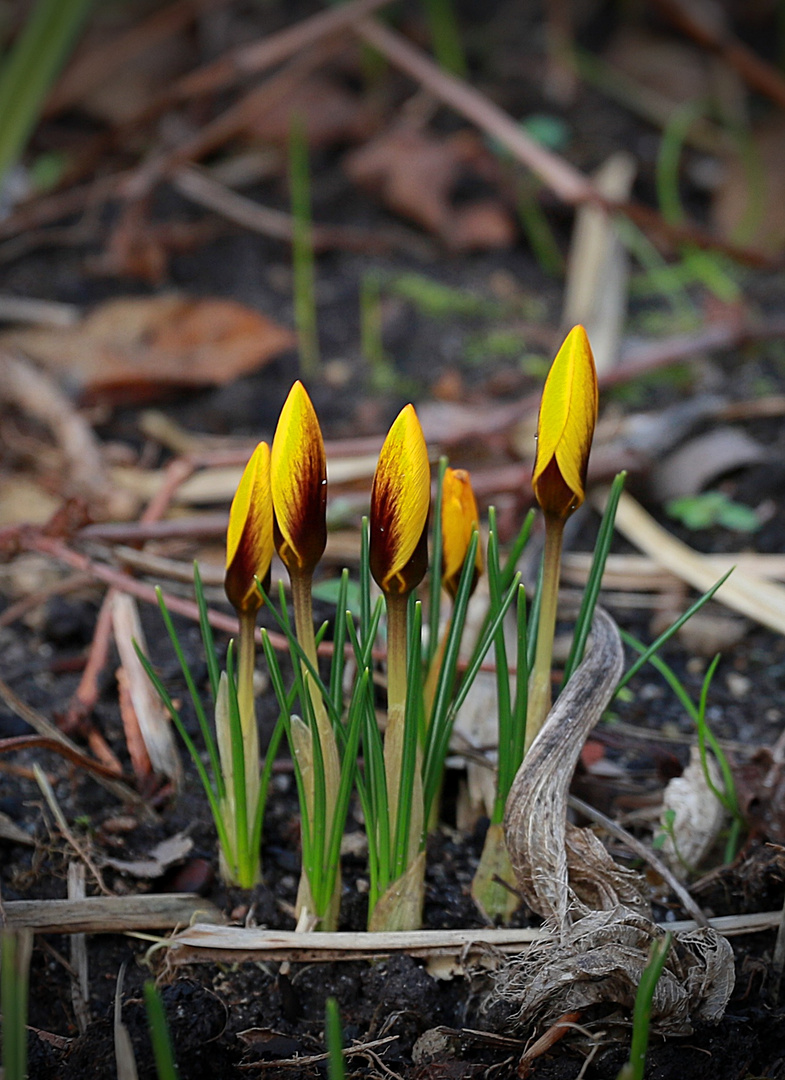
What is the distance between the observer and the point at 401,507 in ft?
3.42

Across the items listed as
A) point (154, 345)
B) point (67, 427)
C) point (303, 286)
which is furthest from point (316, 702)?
point (303, 286)

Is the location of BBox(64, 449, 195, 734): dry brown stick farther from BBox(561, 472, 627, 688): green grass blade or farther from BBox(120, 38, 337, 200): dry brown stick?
BBox(120, 38, 337, 200): dry brown stick

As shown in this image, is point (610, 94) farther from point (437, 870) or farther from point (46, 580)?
point (437, 870)

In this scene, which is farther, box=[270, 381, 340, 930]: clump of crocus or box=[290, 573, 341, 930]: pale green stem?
box=[290, 573, 341, 930]: pale green stem

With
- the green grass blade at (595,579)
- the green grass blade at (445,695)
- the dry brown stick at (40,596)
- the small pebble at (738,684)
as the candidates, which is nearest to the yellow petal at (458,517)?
the green grass blade at (445,695)

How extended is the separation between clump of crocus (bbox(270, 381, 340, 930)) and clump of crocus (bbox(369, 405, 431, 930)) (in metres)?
0.06

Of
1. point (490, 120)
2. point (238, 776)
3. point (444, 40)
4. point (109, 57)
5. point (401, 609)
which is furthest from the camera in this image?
point (444, 40)

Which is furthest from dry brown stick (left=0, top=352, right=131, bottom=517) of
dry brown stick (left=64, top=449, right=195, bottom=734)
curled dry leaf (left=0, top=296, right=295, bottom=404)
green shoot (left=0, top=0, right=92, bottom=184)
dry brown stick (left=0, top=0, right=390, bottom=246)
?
dry brown stick (left=0, top=0, right=390, bottom=246)

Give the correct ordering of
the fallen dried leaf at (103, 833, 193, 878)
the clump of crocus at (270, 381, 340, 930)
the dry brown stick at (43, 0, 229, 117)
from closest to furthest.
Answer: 1. the clump of crocus at (270, 381, 340, 930)
2. the fallen dried leaf at (103, 833, 193, 878)
3. the dry brown stick at (43, 0, 229, 117)

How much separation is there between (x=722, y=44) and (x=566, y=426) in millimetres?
2931

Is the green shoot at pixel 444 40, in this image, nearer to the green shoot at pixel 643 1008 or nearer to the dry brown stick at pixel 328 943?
the dry brown stick at pixel 328 943

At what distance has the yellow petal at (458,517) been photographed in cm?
127

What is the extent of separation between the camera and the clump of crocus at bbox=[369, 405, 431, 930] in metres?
1.02

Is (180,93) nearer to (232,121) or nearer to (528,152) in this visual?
(232,121)
